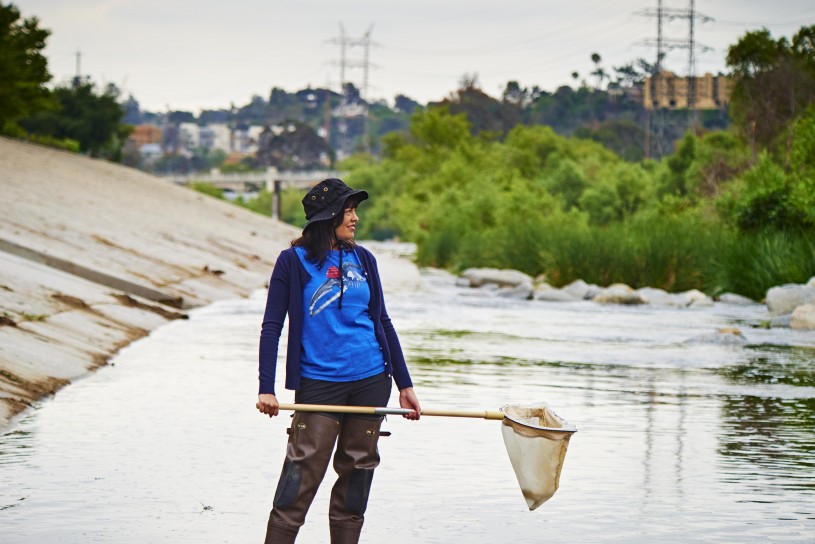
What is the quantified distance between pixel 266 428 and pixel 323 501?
268cm

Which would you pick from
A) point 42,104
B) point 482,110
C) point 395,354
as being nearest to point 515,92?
point 482,110

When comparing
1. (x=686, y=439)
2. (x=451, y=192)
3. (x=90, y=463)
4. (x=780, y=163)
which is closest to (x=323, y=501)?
(x=90, y=463)

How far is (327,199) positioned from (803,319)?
19121mm

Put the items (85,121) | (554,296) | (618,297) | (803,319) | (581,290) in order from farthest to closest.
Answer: (85,121) → (581,290) → (554,296) → (618,297) → (803,319)

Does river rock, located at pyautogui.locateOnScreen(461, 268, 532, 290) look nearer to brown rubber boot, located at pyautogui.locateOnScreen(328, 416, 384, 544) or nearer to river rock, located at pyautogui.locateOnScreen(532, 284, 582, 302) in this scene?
river rock, located at pyautogui.locateOnScreen(532, 284, 582, 302)

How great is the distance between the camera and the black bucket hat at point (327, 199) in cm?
646

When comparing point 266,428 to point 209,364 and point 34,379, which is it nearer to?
point 34,379

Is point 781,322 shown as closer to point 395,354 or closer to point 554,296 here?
point 554,296

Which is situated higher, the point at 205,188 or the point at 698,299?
the point at 205,188

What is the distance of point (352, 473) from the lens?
21.2 ft

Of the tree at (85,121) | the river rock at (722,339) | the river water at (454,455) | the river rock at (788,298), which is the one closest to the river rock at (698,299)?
the river rock at (788,298)

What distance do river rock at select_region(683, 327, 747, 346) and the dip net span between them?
48.9ft

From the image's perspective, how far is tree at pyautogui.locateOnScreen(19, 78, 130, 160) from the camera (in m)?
62.8

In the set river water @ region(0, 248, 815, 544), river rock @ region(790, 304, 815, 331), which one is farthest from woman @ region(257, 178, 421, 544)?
river rock @ region(790, 304, 815, 331)
